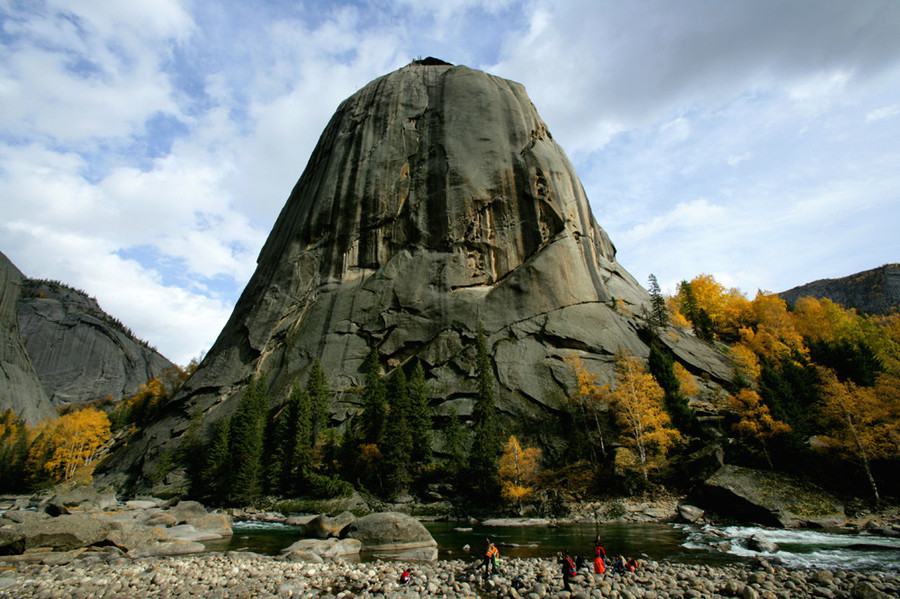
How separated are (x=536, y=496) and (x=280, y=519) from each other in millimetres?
17734

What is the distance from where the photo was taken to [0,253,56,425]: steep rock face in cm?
7025

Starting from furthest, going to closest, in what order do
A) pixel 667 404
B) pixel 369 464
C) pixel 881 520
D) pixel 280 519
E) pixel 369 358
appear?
1. pixel 369 358
2. pixel 369 464
3. pixel 667 404
4. pixel 280 519
5. pixel 881 520

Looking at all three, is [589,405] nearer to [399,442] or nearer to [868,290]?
[399,442]

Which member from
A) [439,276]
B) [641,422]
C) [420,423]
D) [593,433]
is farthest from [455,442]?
[439,276]

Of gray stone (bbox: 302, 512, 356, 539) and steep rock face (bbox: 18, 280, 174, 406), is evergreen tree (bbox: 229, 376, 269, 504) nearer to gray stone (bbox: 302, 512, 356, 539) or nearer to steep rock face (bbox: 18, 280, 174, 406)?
gray stone (bbox: 302, 512, 356, 539)

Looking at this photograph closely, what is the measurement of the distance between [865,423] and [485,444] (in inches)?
898

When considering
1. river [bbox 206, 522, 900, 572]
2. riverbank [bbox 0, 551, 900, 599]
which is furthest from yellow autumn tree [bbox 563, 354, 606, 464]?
riverbank [bbox 0, 551, 900, 599]

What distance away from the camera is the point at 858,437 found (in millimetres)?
23281

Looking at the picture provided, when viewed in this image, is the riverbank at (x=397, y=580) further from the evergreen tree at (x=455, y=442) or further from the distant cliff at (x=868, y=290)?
the distant cliff at (x=868, y=290)

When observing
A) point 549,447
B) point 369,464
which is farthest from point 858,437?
point 369,464

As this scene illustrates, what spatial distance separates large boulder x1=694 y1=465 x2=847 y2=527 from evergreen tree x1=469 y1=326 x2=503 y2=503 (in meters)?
13.3

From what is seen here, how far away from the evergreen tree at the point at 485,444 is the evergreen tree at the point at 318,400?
46.2 ft

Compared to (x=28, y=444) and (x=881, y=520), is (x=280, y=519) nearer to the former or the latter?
(x=881, y=520)

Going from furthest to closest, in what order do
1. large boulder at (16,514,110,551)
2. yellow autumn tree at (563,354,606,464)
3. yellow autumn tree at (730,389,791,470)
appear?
yellow autumn tree at (563,354,606,464), yellow autumn tree at (730,389,791,470), large boulder at (16,514,110,551)
